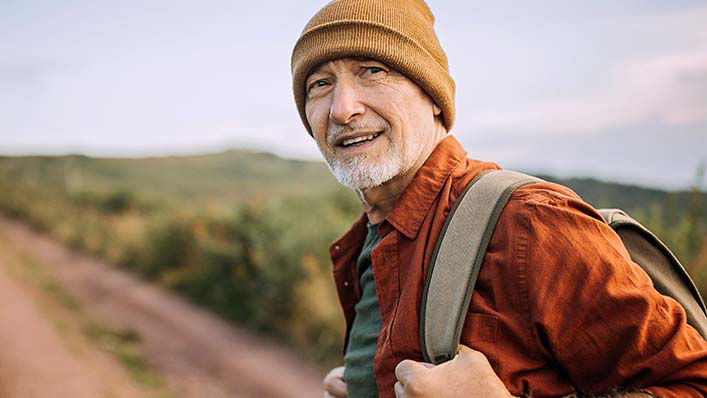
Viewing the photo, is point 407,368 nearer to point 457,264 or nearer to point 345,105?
point 457,264

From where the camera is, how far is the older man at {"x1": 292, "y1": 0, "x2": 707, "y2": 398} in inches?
55.1

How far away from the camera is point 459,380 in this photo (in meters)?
1.43

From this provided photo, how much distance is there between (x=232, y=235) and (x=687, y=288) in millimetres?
9103

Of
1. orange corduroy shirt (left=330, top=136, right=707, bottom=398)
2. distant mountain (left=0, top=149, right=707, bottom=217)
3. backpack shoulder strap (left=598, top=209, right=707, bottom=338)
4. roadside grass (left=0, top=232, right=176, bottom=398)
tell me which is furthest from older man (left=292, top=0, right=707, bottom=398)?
distant mountain (left=0, top=149, right=707, bottom=217)

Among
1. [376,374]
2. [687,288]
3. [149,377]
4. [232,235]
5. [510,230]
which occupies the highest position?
[510,230]

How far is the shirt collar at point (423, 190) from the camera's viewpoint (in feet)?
6.14

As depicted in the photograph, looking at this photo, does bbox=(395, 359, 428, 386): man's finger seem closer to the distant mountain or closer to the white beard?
the white beard

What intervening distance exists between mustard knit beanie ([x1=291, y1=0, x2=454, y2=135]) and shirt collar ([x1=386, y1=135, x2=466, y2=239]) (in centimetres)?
32

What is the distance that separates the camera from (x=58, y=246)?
16.0m

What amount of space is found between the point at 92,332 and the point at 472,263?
8462mm

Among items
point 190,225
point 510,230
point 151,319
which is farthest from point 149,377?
point 510,230

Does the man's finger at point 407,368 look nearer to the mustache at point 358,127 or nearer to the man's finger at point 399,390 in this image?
the man's finger at point 399,390

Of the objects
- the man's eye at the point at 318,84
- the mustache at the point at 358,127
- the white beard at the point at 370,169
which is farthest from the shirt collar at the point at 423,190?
the man's eye at the point at 318,84

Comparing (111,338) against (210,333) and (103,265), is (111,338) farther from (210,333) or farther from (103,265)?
(103,265)
